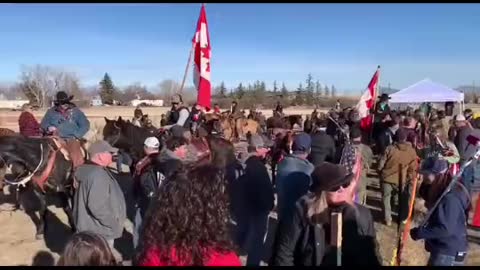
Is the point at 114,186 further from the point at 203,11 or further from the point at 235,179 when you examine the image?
the point at 203,11

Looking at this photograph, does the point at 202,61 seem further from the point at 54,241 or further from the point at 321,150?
the point at 54,241

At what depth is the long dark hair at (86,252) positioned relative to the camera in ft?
8.27

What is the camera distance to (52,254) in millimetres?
7070

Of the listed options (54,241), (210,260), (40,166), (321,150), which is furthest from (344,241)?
(40,166)

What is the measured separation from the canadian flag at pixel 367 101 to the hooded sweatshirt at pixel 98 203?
7729mm

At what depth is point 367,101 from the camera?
11633 millimetres

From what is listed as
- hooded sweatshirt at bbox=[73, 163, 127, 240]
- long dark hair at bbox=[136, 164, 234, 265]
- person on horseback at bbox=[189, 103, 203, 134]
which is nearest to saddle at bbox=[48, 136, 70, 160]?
hooded sweatshirt at bbox=[73, 163, 127, 240]

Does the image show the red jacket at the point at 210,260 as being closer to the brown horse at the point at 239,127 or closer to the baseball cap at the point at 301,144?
the baseball cap at the point at 301,144

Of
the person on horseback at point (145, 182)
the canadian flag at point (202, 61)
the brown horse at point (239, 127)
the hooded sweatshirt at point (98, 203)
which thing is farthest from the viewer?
the brown horse at point (239, 127)

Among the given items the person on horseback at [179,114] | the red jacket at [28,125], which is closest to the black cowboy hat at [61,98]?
the red jacket at [28,125]

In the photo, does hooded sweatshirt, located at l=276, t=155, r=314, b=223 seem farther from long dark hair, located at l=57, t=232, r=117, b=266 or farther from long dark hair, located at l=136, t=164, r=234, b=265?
long dark hair, located at l=57, t=232, r=117, b=266

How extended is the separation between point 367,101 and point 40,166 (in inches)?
294

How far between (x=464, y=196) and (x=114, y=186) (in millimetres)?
3495

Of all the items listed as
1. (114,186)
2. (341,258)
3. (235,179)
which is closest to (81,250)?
A: (341,258)
